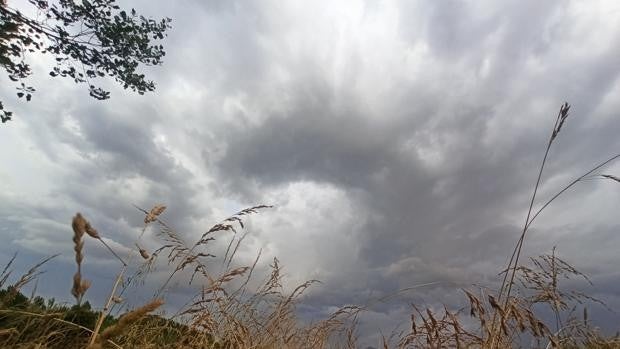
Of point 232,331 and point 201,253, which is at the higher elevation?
point 201,253

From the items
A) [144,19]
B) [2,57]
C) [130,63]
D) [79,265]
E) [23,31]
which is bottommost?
[79,265]

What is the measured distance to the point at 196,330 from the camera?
474 centimetres

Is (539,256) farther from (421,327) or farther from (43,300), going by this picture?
(43,300)

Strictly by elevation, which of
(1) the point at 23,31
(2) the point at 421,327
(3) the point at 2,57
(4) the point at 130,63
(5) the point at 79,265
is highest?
(4) the point at 130,63

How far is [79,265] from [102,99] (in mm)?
9454

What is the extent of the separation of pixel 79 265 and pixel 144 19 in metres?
9.75

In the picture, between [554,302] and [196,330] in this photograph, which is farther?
[196,330]

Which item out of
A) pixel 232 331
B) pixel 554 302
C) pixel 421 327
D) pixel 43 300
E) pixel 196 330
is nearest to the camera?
pixel 554 302

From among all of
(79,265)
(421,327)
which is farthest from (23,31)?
(79,265)

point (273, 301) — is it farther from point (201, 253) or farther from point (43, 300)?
point (43, 300)

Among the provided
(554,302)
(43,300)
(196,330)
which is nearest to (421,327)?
(554,302)

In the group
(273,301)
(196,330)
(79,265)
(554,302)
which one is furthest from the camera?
(273,301)

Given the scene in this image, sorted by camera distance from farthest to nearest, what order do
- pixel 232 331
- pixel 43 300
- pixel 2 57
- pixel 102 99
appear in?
pixel 102 99 < pixel 2 57 < pixel 43 300 < pixel 232 331

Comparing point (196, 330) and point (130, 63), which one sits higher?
point (130, 63)
